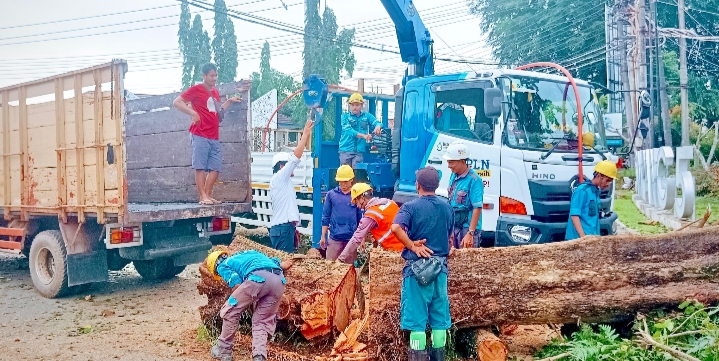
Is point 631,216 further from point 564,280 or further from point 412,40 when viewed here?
point 564,280

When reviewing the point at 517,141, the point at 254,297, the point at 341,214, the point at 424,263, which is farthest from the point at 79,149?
the point at 517,141

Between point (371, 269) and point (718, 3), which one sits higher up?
point (718, 3)

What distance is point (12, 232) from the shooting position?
7316 mm

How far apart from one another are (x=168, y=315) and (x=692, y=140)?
19.1m

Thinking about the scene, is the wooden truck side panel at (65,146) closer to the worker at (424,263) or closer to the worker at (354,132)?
the worker at (354,132)

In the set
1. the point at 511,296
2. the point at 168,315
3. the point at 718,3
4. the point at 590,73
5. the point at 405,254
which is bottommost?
the point at 168,315

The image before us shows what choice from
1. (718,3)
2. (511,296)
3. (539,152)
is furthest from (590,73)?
(511,296)

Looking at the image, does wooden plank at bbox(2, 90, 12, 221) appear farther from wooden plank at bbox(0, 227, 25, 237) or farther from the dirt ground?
the dirt ground

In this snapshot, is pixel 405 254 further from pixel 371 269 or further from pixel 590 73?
pixel 590 73

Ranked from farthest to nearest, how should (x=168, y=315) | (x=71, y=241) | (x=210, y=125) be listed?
(x=210, y=125) < (x=71, y=241) < (x=168, y=315)

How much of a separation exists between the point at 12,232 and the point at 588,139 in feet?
22.8

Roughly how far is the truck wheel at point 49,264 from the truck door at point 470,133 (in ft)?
14.0

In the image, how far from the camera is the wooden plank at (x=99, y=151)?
20.1 ft

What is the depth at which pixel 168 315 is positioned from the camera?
235 inches
